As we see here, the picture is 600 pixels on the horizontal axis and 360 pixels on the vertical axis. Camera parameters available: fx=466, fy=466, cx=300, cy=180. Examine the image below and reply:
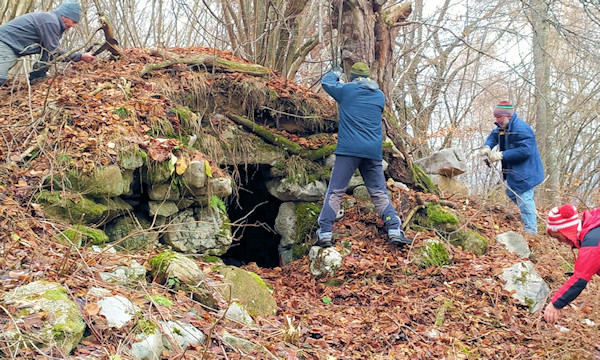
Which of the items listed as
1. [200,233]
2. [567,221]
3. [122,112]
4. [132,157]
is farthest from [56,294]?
[567,221]

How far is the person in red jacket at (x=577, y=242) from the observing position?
3525 millimetres

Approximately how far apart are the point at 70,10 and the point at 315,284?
4752mm

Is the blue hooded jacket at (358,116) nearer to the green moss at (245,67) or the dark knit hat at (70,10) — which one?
the green moss at (245,67)

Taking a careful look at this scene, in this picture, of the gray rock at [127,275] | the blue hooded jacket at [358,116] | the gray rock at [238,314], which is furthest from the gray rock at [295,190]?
the gray rock at [127,275]

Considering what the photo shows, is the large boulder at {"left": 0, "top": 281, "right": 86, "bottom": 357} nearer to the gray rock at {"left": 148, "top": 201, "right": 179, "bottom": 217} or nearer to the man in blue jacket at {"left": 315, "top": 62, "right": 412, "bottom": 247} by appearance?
the gray rock at {"left": 148, "top": 201, "right": 179, "bottom": 217}

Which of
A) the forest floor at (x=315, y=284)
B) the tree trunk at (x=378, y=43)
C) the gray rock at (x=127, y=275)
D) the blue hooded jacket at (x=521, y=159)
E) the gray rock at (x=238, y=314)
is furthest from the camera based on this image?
the tree trunk at (x=378, y=43)

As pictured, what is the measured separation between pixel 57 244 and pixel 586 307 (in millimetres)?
5559

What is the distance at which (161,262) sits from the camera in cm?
426

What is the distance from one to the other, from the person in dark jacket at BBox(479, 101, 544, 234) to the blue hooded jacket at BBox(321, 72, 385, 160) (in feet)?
6.03

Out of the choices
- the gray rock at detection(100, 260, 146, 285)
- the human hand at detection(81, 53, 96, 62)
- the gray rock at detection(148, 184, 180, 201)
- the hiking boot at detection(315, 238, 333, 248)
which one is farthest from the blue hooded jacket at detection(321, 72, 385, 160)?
the human hand at detection(81, 53, 96, 62)

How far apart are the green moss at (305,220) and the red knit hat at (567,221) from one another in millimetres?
3347

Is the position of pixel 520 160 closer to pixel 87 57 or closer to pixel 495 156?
pixel 495 156

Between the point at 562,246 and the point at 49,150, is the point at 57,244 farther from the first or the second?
the point at 562,246

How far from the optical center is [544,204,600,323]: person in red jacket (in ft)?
11.6
